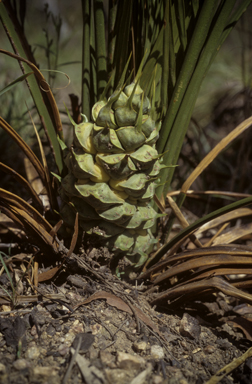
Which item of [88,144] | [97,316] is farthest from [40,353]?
[88,144]

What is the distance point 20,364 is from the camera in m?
0.62

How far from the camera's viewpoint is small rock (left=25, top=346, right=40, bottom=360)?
65 centimetres

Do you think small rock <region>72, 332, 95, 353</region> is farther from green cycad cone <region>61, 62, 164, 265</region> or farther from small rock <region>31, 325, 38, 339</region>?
green cycad cone <region>61, 62, 164, 265</region>

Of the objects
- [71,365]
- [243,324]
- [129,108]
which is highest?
[129,108]

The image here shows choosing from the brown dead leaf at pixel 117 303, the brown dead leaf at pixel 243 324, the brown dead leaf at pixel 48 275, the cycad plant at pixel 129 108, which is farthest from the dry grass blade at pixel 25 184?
the brown dead leaf at pixel 243 324

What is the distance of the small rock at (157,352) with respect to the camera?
0.71 metres

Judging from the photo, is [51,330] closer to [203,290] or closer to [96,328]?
[96,328]

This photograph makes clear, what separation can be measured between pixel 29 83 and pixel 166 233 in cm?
59

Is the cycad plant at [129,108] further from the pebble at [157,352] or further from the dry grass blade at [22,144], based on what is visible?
the pebble at [157,352]

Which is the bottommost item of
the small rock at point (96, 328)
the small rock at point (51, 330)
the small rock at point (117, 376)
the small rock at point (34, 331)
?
the small rock at point (96, 328)

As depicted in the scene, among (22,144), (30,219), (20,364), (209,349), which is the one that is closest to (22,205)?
(30,219)

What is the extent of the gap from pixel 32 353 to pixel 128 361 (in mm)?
197

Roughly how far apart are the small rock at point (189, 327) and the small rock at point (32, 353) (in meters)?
0.36

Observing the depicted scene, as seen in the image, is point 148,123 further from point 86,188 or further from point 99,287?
point 99,287
